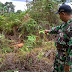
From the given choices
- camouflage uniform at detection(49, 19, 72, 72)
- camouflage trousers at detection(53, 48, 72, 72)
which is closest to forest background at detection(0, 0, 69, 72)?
camouflage trousers at detection(53, 48, 72, 72)

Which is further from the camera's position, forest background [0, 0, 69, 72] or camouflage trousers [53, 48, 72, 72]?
forest background [0, 0, 69, 72]

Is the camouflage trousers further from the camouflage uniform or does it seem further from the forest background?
the forest background

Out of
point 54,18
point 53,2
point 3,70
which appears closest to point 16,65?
point 3,70

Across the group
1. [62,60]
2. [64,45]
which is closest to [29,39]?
[62,60]

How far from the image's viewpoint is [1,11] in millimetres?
6328

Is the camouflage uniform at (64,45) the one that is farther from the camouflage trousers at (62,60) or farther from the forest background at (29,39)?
the forest background at (29,39)

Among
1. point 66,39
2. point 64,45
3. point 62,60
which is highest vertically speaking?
point 66,39

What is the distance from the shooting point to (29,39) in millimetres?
4523

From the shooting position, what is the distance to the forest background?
3.23 m

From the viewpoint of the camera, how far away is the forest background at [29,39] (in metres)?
3.23

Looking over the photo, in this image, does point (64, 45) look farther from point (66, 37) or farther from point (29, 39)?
point (29, 39)

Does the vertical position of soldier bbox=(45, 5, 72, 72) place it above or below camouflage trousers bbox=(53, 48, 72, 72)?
above

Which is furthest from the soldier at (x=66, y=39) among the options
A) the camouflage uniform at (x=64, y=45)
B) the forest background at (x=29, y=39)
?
the forest background at (x=29, y=39)

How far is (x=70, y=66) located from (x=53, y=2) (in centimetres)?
460
